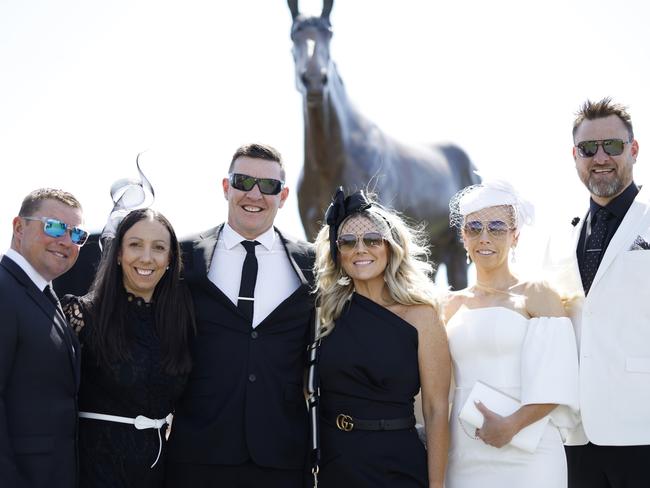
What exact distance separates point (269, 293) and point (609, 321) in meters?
1.68

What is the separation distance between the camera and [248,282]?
4.10 meters

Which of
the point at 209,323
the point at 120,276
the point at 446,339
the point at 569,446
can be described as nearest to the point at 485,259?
the point at 446,339

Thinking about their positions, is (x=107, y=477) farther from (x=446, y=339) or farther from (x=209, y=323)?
(x=446, y=339)

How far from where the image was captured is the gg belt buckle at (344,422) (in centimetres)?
368

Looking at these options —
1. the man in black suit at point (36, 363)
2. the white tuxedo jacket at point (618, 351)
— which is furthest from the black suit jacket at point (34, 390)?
the white tuxedo jacket at point (618, 351)

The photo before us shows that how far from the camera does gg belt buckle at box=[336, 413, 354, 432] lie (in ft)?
12.1

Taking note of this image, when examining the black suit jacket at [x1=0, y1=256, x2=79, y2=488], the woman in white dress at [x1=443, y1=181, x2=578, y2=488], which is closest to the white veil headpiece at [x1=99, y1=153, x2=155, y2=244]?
the black suit jacket at [x1=0, y1=256, x2=79, y2=488]

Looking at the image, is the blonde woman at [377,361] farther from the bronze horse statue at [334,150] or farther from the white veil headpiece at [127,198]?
the bronze horse statue at [334,150]

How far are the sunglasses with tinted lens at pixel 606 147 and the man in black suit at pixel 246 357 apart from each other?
5.22ft

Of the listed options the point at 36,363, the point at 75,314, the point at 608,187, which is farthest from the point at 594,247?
the point at 36,363

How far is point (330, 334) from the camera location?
12.7 feet

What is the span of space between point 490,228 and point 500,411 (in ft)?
2.97

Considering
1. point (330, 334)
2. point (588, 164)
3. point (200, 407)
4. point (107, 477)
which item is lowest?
point (107, 477)

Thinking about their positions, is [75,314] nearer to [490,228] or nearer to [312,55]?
[490,228]
